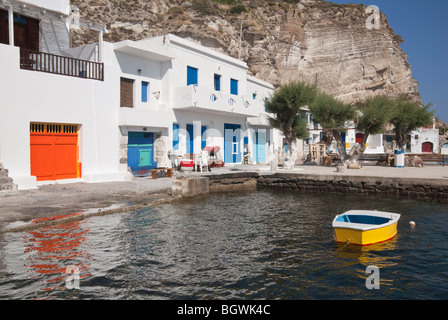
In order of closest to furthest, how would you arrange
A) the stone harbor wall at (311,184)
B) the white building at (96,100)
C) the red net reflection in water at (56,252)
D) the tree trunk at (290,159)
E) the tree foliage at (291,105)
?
the red net reflection in water at (56,252), the white building at (96,100), the stone harbor wall at (311,184), the tree foliage at (291,105), the tree trunk at (290,159)

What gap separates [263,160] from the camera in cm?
3069

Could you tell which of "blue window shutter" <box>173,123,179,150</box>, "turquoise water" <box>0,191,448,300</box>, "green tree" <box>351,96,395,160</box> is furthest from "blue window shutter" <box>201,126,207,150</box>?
"turquoise water" <box>0,191,448,300</box>

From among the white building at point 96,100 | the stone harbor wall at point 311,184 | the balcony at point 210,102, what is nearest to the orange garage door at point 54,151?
the white building at point 96,100

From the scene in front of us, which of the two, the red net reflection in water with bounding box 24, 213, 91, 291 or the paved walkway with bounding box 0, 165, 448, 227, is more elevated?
the paved walkway with bounding box 0, 165, 448, 227

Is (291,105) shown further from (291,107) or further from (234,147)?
(234,147)

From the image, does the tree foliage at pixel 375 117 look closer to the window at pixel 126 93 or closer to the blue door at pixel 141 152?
the blue door at pixel 141 152

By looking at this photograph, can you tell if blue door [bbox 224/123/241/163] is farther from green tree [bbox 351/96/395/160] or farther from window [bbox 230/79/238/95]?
green tree [bbox 351/96/395/160]

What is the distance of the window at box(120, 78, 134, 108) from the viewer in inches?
738

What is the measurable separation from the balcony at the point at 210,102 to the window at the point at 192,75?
1.47 m

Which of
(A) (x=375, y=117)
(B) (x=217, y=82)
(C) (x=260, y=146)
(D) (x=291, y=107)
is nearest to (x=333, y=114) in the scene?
(A) (x=375, y=117)

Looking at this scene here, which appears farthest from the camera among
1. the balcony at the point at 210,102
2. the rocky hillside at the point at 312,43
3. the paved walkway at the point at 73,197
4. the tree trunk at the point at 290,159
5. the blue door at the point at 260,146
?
the rocky hillside at the point at 312,43

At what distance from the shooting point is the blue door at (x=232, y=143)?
26.1 meters

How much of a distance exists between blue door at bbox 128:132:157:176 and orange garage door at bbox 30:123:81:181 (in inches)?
131
